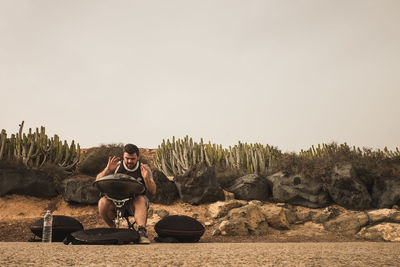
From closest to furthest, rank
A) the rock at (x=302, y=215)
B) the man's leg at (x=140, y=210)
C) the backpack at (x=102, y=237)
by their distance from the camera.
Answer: the backpack at (x=102, y=237)
the man's leg at (x=140, y=210)
the rock at (x=302, y=215)

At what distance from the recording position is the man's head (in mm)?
4922

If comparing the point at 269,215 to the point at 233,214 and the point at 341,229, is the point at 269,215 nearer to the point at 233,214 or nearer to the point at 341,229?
the point at 233,214

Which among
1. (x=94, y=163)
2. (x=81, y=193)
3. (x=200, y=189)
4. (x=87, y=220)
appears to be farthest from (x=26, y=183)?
(x=200, y=189)

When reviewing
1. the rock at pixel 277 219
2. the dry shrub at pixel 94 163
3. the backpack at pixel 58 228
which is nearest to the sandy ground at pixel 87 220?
the rock at pixel 277 219

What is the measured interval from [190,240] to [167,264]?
10.3 feet

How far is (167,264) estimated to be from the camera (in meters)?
2.06

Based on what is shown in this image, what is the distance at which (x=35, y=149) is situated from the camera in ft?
40.0

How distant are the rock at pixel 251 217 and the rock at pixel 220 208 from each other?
0.79 metres

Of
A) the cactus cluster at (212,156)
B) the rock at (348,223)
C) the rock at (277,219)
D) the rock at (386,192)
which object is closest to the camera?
the rock at (348,223)

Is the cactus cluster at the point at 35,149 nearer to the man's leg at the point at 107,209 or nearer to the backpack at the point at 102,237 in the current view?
the man's leg at the point at 107,209

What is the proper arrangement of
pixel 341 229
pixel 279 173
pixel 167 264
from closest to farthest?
pixel 167 264 → pixel 341 229 → pixel 279 173

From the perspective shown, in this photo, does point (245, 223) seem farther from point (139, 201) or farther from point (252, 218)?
point (139, 201)

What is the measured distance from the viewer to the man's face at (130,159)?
195 inches

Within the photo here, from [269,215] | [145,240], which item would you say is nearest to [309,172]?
A: [269,215]
